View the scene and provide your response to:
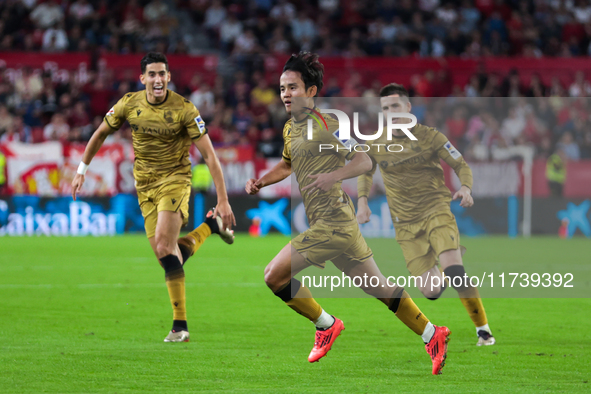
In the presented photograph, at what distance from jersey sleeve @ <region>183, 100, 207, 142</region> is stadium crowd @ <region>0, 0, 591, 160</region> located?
35.7ft

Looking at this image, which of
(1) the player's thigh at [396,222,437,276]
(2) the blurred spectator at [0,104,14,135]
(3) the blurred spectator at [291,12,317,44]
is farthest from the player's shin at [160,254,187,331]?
(3) the blurred spectator at [291,12,317,44]

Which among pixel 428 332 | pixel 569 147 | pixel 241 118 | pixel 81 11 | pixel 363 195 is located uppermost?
pixel 81 11

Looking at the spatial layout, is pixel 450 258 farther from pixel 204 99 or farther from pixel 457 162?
pixel 204 99

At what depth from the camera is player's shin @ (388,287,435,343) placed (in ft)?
17.2

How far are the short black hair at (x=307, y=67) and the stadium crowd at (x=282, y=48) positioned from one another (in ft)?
38.9

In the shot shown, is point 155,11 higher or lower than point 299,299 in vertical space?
higher

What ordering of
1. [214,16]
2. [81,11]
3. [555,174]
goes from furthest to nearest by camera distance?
[214,16] < [81,11] < [555,174]

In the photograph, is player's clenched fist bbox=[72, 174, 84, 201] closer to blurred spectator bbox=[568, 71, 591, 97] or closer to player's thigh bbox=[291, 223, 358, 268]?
player's thigh bbox=[291, 223, 358, 268]

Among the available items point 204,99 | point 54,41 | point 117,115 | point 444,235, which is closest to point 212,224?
point 117,115

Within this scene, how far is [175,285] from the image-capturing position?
21.3ft

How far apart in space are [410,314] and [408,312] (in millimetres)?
18

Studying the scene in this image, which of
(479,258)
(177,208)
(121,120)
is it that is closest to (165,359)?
(177,208)

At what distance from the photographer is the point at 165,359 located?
544cm

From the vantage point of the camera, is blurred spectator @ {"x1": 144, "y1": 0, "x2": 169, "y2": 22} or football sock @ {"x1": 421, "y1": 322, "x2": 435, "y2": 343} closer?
football sock @ {"x1": 421, "y1": 322, "x2": 435, "y2": 343}
